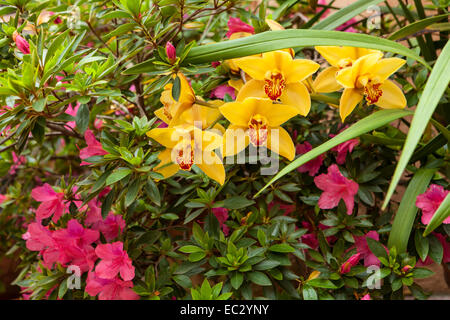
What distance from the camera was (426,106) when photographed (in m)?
0.58

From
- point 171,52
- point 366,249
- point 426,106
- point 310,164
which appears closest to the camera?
point 426,106

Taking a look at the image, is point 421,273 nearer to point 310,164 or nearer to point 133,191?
point 310,164

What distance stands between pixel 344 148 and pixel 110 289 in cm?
60

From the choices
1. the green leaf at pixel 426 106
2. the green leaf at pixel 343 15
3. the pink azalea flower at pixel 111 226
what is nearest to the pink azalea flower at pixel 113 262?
the pink azalea flower at pixel 111 226

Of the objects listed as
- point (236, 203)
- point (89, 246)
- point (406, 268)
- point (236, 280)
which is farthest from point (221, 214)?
point (406, 268)

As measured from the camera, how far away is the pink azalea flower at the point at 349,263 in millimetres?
801

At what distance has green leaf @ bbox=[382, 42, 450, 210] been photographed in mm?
542

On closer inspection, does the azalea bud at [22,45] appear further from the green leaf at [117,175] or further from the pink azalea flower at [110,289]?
the pink azalea flower at [110,289]

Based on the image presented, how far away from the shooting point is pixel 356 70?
711 mm

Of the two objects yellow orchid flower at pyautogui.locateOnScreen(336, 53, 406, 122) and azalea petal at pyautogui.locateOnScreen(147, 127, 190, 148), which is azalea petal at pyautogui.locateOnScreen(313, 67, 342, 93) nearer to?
yellow orchid flower at pyautogui.locateOnScreen(336, 53, 406, 122)
